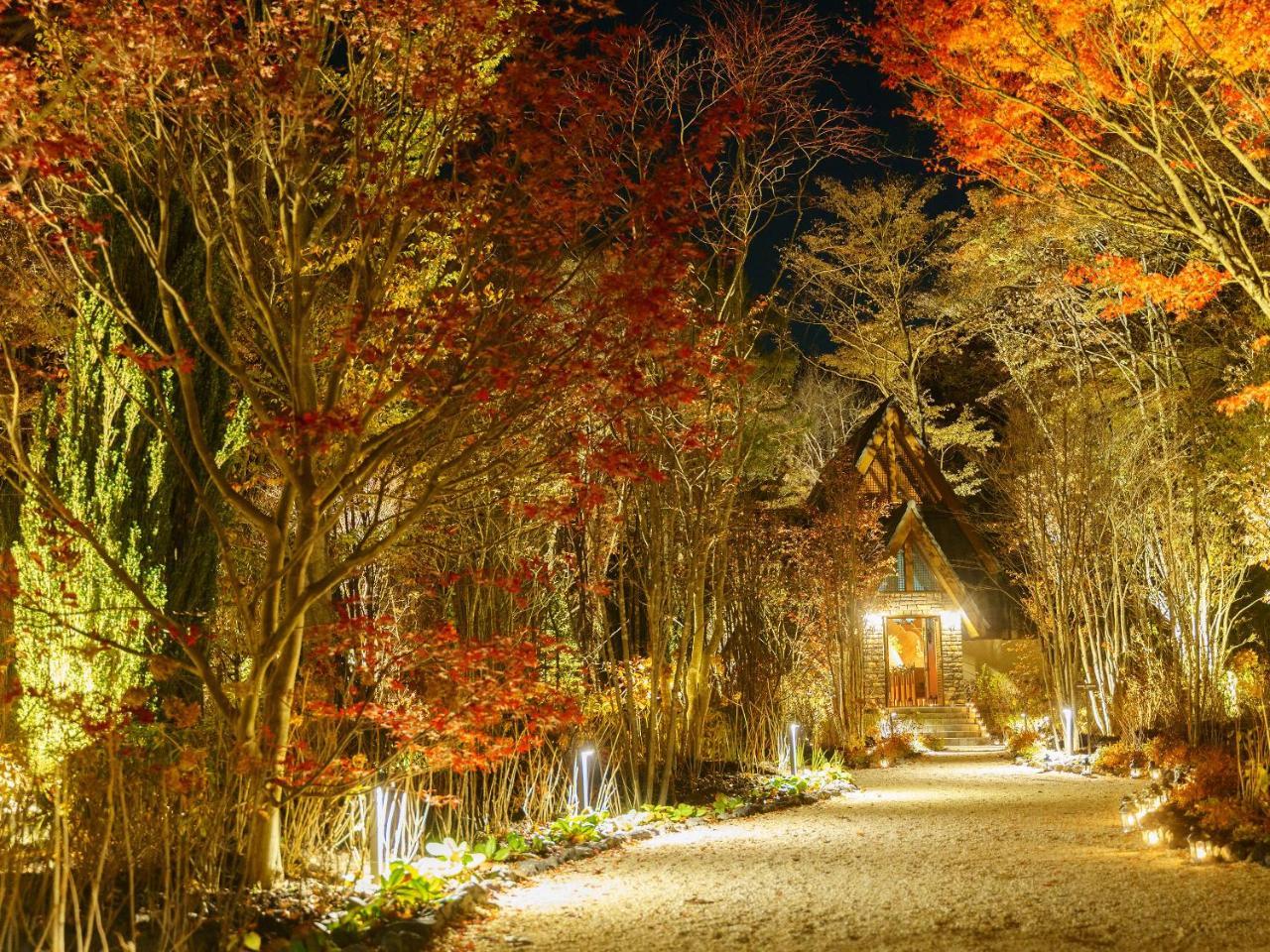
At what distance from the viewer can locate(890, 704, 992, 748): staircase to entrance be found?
24.2 meters

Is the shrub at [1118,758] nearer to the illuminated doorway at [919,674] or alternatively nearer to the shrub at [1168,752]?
the shrub at [1168,752]

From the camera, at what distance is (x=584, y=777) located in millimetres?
9914

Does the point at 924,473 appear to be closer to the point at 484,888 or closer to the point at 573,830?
the point at 573,830

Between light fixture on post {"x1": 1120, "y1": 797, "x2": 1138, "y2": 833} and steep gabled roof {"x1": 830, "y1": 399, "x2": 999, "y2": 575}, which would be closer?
light fixture on post {"x1": 1120, "y1": 797, "x2": 1138, "y2": 833}

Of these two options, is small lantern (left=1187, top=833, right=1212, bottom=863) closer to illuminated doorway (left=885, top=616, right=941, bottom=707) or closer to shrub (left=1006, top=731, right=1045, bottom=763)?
shrub (left=1006, top=731, right=1045, bottom=763)

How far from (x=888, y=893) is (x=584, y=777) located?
11.3ft

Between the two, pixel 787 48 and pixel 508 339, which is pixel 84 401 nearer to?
pixel 508 339

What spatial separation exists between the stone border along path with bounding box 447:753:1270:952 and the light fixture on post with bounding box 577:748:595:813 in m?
0.75

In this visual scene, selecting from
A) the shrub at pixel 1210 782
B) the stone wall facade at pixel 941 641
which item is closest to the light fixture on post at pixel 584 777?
the shrub at pixel 1210 782

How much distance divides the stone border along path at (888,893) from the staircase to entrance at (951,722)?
13.6 meters

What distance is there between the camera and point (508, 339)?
6703 millimetres

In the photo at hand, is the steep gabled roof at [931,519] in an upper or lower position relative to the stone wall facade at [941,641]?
upper

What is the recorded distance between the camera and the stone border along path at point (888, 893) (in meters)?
5.83

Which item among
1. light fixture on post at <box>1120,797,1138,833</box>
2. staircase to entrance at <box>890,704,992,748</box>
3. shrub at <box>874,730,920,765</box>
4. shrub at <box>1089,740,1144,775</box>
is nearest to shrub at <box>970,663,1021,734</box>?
staircase to entrance at <box>890,704,992,748</box>
